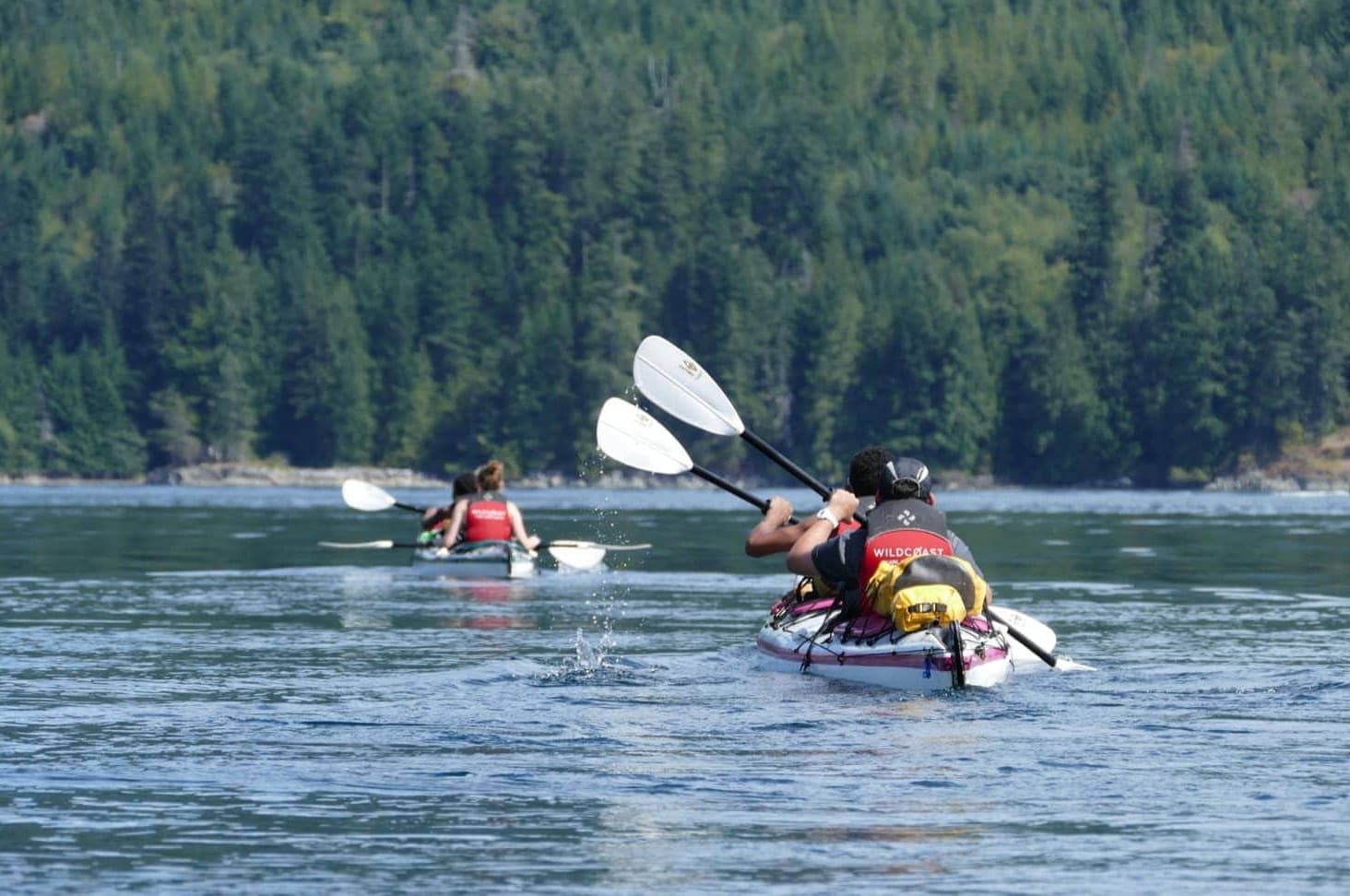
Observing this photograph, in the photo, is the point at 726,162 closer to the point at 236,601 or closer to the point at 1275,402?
the point at 1275,402

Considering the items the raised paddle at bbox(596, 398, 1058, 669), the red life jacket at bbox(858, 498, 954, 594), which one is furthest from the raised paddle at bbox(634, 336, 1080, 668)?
the red life jacket at bbox(858, 498, 954, 594)

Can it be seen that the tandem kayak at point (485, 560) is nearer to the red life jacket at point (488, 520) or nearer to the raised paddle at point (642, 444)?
the red life jacket at point (488, 520)

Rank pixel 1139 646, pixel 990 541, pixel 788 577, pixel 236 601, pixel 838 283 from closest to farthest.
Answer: pixel 1139 646 < pixel 236 601 < pixel 788 577 < pixel 990 541 < pixel 838 283

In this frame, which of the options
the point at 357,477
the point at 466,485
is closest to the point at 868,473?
the point at 466,485

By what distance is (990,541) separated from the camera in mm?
58094

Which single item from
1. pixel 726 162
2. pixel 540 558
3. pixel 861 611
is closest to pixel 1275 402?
pixel 726 162

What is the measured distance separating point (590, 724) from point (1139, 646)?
29.6 feet

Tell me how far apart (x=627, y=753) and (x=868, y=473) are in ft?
15.9

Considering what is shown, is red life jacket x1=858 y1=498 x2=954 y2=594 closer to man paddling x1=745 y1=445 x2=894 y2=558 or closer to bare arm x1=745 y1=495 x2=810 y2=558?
man paddling x1=745 y1=445 x2=894 y2=558

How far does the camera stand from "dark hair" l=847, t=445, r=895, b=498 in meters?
20.8

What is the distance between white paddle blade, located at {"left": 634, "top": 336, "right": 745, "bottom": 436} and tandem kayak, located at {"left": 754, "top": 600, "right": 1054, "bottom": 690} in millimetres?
2342

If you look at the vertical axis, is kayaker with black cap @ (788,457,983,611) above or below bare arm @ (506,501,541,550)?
above

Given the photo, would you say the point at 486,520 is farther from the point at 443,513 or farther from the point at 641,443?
the point at 641,443

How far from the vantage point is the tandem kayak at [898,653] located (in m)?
20.2
